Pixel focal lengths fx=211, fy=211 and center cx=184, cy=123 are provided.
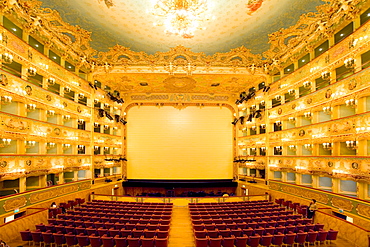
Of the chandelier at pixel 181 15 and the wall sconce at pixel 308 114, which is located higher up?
the chandelier at pixel 181 15

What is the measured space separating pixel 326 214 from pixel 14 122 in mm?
Result: 18836

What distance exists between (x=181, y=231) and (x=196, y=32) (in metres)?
14.0

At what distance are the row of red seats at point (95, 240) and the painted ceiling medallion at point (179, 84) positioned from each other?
16940 mm

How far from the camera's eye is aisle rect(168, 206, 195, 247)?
985 centimetres

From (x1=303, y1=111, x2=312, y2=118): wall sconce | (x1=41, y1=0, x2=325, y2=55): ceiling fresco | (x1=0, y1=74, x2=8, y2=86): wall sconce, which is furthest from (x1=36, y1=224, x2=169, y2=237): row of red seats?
(x1=41, y1=0, x2=325, y2=55): ceiling fresco

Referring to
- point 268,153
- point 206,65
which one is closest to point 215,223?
point 268,153

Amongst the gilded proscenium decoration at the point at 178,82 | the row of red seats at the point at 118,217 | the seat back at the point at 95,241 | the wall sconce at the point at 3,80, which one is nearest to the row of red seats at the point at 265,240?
the row of red seats at the point at 118,217

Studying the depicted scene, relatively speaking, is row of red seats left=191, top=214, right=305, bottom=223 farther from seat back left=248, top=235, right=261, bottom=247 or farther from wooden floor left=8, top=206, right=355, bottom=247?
seat back left=248, top=235, right=261, bottom=247

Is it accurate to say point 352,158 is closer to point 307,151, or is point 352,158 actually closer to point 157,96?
point 307,151

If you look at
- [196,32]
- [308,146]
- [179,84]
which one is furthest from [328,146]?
[179,84]

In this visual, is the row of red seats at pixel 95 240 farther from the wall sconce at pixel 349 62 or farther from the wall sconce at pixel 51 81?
the wall sconce at pixel 349 62

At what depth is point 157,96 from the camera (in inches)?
1083

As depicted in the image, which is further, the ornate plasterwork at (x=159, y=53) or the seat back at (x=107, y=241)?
the ornate plasterwork at (x=159, y=53)

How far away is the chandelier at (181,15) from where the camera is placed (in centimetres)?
1335
